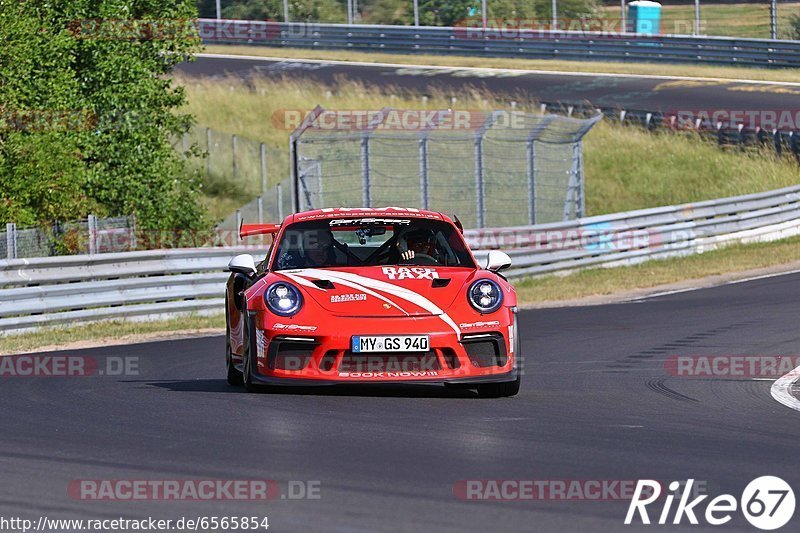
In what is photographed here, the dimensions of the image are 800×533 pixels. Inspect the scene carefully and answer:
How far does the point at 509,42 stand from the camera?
4331cm

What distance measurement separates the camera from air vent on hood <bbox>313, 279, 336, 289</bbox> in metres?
9.09

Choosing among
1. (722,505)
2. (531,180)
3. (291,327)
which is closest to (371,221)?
(291,327)

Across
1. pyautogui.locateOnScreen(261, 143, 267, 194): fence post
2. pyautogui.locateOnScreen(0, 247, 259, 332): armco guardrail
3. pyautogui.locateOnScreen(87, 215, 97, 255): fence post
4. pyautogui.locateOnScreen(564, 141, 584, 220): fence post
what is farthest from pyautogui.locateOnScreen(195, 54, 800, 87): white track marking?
pyautogui.locateOnScreen(87, 215, 97, 255): fence post

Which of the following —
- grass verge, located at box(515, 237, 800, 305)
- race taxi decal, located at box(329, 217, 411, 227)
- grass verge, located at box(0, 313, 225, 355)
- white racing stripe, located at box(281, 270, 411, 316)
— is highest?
race taxi decal, located at box(329, 217, 411, 227)

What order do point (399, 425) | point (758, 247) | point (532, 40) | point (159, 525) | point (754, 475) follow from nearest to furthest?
point (159, 525) → point (754, 475) → point (399, 425) → point (758, 247) → point (532, 40)

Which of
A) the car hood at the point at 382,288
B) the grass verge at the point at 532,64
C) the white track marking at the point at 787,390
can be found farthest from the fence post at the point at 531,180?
the grass verge at the point at 532,64

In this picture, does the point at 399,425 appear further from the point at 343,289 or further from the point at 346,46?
the point at 346,46

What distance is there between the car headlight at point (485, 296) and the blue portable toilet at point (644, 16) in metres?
35.9

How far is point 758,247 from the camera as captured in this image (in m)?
25.7

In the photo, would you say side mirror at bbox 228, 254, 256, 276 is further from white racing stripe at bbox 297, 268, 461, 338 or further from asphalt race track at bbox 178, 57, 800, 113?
asphalt race track at bbox 178, 57, 800, 113

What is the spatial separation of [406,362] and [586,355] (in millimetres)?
3925

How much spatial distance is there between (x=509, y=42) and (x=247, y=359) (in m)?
35.1

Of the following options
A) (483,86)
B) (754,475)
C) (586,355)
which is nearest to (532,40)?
(483,86)

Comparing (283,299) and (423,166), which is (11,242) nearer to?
(423,166)
